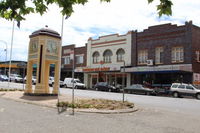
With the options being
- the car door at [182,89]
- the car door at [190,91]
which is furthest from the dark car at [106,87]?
the car door at [190,91]

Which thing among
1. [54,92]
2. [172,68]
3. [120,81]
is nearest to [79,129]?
[54,92]

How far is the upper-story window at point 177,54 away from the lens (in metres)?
33.5

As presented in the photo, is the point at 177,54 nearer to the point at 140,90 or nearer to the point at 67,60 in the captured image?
the point at 140,90

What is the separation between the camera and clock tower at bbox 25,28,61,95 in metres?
20.1

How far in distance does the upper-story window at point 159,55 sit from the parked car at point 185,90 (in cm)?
695

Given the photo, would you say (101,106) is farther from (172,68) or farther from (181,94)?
(172,68)

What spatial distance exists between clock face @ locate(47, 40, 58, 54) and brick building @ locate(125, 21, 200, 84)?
16.3 m

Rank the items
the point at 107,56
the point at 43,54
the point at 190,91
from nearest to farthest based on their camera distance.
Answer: the point at 43,54
the point at 190,91
the point at 107,56

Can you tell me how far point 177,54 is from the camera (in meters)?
33.9

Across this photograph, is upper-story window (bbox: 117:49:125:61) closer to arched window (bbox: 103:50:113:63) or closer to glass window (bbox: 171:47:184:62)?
arched window (bbox: 103:50:113:63)

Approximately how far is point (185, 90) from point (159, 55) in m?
8.60

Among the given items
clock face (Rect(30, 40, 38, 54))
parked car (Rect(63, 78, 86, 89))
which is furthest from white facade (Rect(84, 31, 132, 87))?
clock face (Rect(30, 40, 38, 54))

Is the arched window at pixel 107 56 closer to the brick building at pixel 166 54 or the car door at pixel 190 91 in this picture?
the brick building at pixel 166 54

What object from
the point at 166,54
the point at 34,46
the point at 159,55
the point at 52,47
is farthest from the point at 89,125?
the point at 159,55
